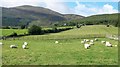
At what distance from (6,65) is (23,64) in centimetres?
126

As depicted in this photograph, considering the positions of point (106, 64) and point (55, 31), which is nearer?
point (106, 64)

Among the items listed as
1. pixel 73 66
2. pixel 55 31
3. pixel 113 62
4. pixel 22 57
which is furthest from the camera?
pixel 55 31

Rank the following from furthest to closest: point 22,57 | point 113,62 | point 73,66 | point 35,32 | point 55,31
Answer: point 55,31, point 35,32, point 22,57, point 113,62, point 73,66

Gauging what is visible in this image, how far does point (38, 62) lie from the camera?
22.0m

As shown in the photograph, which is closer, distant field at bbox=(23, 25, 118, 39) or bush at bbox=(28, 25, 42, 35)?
distant field at bbox=(23, 25, 118, 39)

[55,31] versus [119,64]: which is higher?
[119,64]

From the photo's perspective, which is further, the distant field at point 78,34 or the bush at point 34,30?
the bush at point 34,30

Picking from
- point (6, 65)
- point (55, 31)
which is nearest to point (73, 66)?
point (6, 65)

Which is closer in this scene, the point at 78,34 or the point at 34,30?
the point at 78,34

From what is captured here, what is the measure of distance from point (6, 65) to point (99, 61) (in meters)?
7.26

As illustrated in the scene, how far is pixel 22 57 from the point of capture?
2455cm

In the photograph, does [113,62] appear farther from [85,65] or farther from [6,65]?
[6,65]

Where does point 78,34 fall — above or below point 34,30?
below

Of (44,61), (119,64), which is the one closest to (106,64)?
(119,64)
